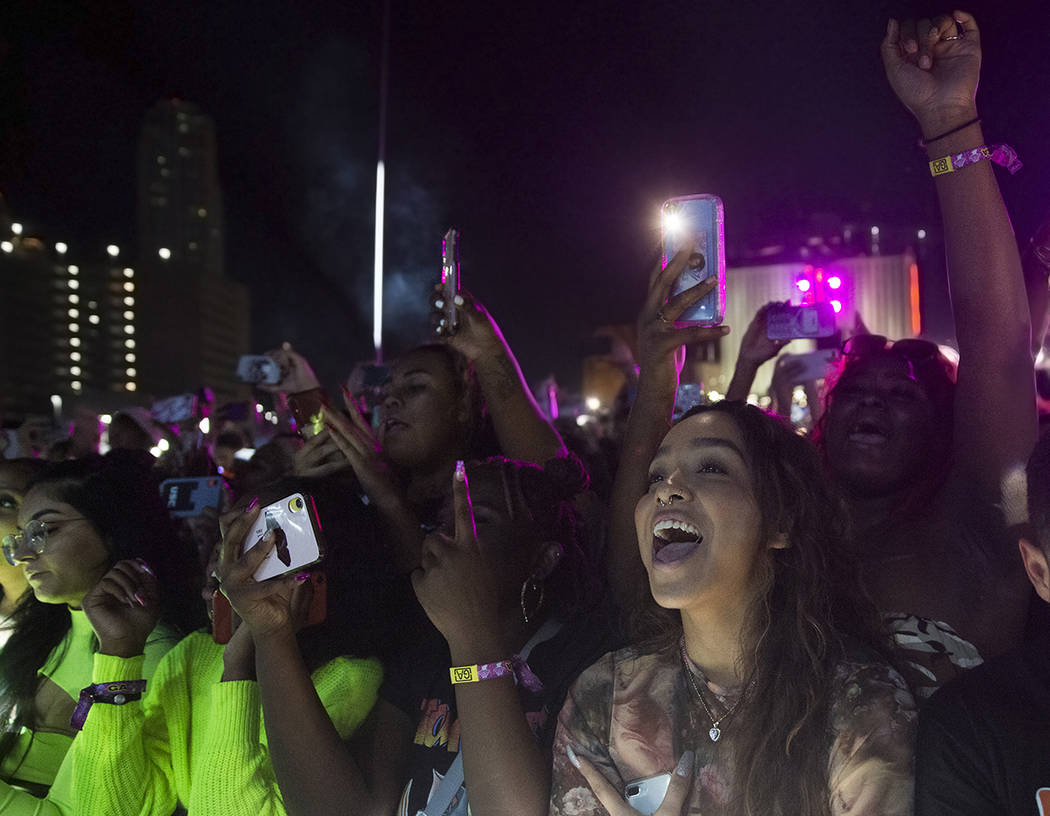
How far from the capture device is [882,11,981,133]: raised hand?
2.41 metres

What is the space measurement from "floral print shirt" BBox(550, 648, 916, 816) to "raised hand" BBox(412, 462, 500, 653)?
26 cm

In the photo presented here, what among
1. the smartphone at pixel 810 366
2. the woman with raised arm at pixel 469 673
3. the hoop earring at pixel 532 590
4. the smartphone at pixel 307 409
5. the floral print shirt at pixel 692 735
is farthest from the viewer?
the smartphone at pixel 810 366

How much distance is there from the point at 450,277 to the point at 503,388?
0.41m

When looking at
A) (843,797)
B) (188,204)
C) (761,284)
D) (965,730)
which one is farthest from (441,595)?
Result: (188,204)

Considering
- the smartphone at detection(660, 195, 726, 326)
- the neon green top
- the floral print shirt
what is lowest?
the neon green top

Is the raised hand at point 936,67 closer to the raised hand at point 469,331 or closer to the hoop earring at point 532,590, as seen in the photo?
the raised hand at point 469,331

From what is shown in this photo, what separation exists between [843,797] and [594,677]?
0.57 metres

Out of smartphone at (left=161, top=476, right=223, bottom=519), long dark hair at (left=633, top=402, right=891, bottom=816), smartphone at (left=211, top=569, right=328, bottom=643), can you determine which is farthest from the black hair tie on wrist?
smartphone at (left=161, top=476, right=223, bottom=519)

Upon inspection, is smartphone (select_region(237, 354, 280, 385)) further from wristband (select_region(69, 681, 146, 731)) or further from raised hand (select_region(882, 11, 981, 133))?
raised hand (select_region(882, 11, 981, 133))

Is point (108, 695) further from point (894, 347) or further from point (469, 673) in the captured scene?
point (894, 347)

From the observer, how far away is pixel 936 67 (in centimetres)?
248

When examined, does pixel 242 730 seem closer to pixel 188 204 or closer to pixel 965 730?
pixel 965 730

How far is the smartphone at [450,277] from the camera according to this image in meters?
2.91

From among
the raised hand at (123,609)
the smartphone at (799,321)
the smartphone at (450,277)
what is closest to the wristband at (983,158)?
the smartphone at (799,321)
